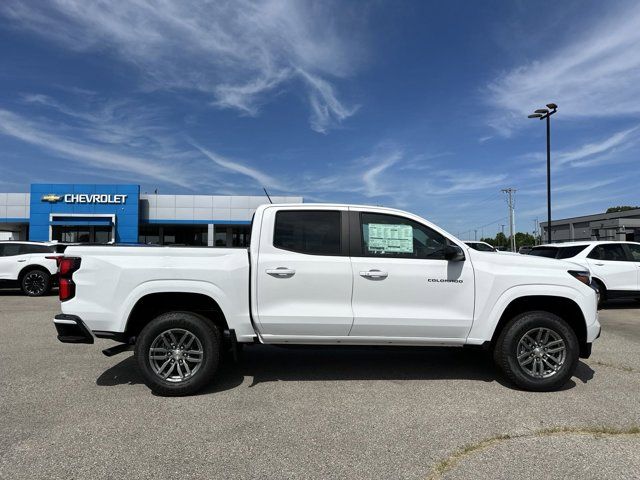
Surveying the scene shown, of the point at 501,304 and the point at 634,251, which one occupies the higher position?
the point at 634,251

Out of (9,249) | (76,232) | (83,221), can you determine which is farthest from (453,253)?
(76,232)

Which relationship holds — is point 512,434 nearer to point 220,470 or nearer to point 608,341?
point 220,470

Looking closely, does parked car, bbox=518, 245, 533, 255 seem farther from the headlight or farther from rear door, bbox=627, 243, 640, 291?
the headlight

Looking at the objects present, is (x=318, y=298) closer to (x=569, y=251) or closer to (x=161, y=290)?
(x=161, y=290)

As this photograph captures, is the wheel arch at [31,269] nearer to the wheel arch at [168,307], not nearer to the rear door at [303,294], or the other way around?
the wheel arch at [168,307]

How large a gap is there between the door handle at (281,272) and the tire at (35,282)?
37.6ft

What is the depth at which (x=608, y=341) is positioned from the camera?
752 centimetres

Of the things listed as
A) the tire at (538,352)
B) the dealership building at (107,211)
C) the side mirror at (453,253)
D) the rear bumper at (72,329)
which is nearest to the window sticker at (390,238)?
the side mirror at (453,253)

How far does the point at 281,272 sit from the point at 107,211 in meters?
37.0

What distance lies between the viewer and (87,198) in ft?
123

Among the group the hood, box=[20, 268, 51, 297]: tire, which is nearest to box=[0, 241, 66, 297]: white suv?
box=[20, 268, 51, 297]: tire

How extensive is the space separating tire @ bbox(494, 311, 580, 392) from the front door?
18.6 inches

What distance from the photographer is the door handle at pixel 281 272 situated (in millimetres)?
4844

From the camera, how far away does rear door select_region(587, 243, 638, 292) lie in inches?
440
